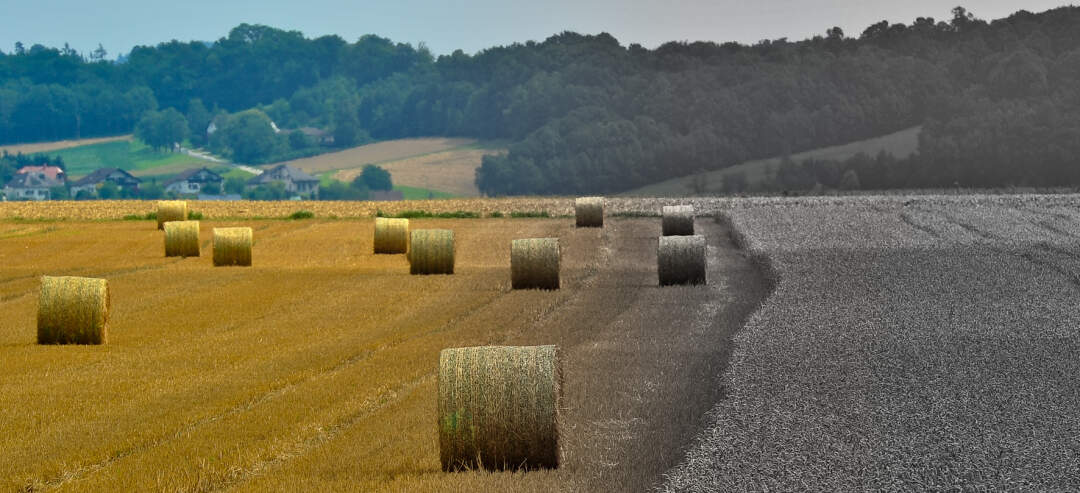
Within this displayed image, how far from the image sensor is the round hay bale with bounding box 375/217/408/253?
40781 mm

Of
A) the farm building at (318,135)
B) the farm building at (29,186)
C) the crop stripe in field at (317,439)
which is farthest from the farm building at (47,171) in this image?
the crop stripe in field at (317,439)

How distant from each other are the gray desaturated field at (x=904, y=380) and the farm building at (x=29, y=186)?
138 metres

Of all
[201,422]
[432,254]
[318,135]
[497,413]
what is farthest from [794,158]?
[497,413]

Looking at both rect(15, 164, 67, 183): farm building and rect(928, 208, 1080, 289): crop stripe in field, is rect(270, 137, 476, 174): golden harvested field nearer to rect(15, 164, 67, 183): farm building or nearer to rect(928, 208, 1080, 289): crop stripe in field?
rect(15, 164, 67, 183): farm building

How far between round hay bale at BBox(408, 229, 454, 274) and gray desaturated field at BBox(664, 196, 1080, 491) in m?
7.66

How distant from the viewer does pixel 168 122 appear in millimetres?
174125

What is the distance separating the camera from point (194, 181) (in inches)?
5930

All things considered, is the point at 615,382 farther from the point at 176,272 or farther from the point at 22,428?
the point at 176,272

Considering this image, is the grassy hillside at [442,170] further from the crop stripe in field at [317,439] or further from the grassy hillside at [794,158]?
the crop stripe in field at [317,439]

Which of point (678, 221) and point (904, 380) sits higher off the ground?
point (678, 221)

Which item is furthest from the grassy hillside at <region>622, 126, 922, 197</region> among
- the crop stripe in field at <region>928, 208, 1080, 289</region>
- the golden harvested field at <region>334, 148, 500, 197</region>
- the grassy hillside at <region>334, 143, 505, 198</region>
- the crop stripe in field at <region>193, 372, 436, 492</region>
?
the crop stripe in field at <region>193, 372, 436, 492</region>

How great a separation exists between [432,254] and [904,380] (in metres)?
18.6

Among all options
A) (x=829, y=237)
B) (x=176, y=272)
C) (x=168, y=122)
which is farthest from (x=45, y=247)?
(x=168, y=122)

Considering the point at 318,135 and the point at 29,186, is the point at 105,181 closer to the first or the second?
the point at 29,186
